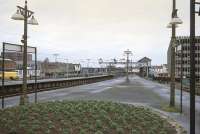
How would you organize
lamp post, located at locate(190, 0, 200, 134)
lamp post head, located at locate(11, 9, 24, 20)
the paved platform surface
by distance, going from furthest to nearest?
lamp post head, located at locate(11, 9, 24, 20) < the paved platform surface < lamp post, located at locate(190, 0, 200, 134)

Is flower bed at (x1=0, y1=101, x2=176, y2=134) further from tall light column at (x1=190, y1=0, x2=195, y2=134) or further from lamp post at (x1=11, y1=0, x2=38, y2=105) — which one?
lamp post at (x1=11, y1=0, x2=38, y2=105)

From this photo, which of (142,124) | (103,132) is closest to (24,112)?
(103,132)

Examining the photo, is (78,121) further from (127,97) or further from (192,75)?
(127,97)

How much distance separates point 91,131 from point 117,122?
1.66 m

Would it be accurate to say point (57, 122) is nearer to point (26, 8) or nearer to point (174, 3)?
point (26, 8)

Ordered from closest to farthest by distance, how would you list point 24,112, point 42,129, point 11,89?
point 42,129, point 24,112, point 11,89

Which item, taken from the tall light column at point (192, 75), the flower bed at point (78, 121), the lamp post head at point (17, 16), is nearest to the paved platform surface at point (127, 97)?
the flower bed at point (78, 121)

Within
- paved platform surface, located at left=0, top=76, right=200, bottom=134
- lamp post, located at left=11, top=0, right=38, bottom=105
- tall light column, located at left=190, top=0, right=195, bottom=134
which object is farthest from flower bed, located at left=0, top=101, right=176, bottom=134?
lamp post, located at left=11, top=0, right=38, bottom=105

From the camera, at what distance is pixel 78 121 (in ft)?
36.8

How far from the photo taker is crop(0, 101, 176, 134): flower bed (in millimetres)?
10289

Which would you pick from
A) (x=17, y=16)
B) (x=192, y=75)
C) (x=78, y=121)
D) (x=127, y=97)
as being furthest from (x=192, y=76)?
(x=127, y=97)

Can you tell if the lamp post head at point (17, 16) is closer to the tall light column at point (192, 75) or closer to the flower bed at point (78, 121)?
the flower bed at point (78, 121)

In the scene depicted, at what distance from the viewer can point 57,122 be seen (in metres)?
11.0

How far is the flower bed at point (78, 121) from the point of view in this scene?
10289 mm
